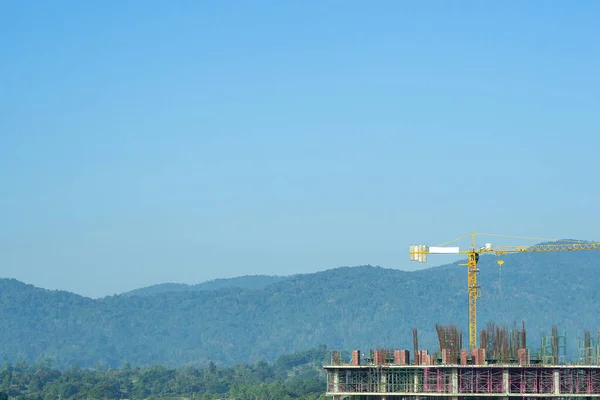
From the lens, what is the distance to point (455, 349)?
126375 millimetres

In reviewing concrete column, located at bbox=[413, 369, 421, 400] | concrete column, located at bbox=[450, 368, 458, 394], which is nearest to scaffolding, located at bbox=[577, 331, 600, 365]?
concrete column, located at bbox=[450, 368, 458, 394]

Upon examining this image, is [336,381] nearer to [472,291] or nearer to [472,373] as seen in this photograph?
[472,373]

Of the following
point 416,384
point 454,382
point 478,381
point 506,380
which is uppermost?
point 506,380

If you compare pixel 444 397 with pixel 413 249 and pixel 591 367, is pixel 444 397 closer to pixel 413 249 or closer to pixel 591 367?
pixel 591 367

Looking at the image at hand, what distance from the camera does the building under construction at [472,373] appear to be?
12225 cm

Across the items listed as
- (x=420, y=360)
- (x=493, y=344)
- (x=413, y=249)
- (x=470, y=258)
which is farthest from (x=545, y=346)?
(x=413, y=249)

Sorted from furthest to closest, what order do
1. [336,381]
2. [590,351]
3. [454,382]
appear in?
[590,351] → [336,381] → [454,382]

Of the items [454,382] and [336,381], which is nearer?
[454,382]

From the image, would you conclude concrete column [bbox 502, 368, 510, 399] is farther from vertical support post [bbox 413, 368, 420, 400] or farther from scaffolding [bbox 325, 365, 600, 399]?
vertical support post [bbox 413, 368, 420, 400]

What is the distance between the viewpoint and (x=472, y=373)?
124 meters

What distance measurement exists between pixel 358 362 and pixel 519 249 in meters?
77.6

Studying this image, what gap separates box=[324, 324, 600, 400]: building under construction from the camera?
401 ft

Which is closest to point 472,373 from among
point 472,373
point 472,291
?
point 472,373

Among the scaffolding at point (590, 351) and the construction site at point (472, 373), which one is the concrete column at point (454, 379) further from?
the scaffolding at point (590, 351)
